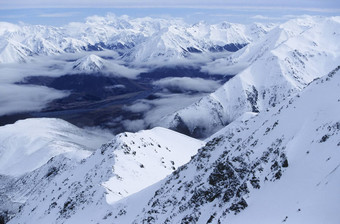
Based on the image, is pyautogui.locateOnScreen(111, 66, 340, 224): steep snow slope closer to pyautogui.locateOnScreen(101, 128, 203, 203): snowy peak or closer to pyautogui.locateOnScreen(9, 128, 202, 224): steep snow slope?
pyautogui.locateOnScreen(9, 128, 202, 224): steep snow slope

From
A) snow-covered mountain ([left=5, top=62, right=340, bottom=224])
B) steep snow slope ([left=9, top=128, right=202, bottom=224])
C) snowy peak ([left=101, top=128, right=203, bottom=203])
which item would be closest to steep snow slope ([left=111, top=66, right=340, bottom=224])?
snow-covered mountain ([left=5, top=62, right=340, bottom=224])

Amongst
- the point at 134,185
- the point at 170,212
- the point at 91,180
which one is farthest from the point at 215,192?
the point at 91,180

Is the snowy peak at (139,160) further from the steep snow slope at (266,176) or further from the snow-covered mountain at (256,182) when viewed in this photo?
the steep snow slope at (266,176)

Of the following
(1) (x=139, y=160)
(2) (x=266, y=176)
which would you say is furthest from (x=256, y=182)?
(1) (x=139, y=160)

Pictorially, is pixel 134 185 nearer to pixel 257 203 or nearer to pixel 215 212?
pixel 215 212

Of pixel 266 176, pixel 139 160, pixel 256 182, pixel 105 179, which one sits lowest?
pixel 139 160

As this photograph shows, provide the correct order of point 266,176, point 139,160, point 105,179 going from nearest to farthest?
point 266,176 → point 105,179 → point 139,160

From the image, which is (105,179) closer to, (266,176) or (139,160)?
(139,160)
